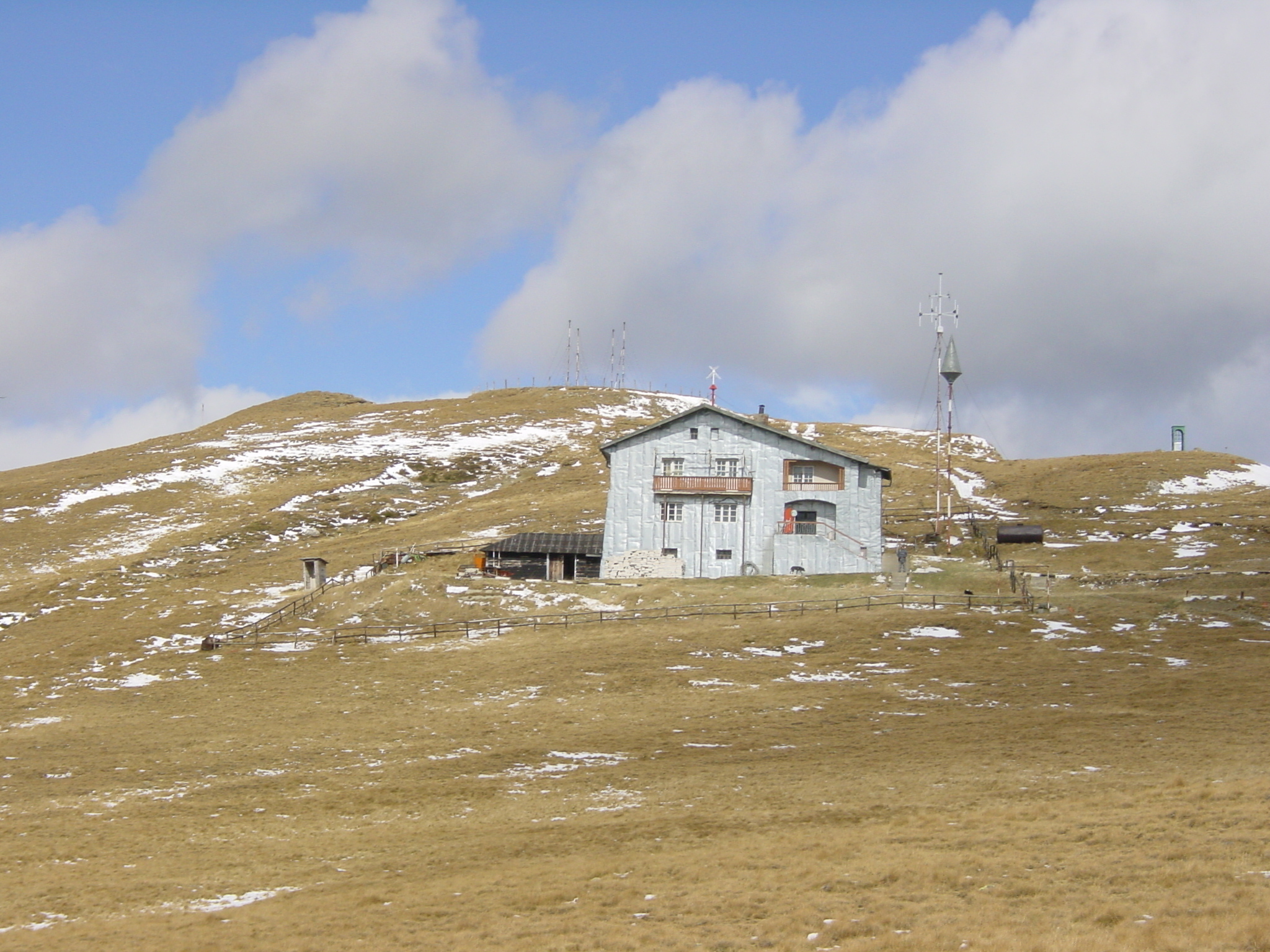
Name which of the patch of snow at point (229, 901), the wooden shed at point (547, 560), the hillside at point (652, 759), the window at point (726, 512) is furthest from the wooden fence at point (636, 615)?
the patch of snow at point (229, 901)

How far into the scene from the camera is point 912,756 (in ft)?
119

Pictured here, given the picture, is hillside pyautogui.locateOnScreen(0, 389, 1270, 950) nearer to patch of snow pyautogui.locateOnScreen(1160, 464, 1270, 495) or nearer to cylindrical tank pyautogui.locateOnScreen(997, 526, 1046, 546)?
cylindrical tank pyautogui.locateOnScreen(997, 526, 1046, 546)

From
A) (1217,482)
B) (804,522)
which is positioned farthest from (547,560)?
(1217,482)

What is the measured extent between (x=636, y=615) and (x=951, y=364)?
3208cm

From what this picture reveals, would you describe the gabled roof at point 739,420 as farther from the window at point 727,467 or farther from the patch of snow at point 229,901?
the patch of snow at point 229,901

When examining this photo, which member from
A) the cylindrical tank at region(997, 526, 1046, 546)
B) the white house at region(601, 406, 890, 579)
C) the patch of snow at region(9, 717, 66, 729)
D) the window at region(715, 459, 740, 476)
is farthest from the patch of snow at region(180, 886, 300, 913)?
the cylindrical tank at region(997, 526, 1046, 546)

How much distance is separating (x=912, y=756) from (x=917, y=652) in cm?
1555

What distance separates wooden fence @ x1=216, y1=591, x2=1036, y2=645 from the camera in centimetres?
5916

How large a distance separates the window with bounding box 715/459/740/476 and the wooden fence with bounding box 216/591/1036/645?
36.0ft

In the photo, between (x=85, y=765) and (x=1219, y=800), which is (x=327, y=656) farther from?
(x=1219, y=800)

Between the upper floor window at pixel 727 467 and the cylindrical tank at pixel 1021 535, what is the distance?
1939 centimetres

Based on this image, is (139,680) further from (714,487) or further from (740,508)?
(740,508)

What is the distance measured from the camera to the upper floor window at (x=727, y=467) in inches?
2776

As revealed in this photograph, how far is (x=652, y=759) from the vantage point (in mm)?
37906
